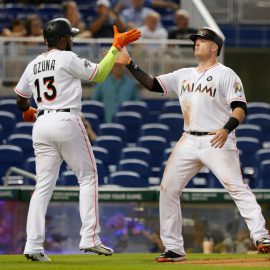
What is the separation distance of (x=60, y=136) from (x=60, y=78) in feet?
1.50

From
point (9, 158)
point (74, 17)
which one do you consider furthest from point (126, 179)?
point (74, 17)

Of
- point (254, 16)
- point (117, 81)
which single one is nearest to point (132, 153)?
point (117, 81)

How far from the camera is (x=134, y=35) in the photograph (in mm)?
9742

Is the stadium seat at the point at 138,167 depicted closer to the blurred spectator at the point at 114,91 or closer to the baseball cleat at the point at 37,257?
the blurred spectator at the point at 114,91

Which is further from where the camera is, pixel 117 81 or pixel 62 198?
pixel 117 81

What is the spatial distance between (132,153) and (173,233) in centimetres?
636

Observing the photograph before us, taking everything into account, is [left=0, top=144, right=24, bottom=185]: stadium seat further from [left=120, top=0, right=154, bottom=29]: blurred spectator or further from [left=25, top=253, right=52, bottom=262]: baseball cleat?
[left=25, top=253, right=52, bottom=262]: baseball cleat

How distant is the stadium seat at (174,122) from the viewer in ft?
56.3

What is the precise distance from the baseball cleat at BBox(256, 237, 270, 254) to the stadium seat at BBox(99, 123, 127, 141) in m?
7.60

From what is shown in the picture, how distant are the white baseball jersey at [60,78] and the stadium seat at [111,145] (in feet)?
22.1

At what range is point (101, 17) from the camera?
19469 millimetres

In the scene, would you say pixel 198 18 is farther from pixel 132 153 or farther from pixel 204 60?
pixel 204 60

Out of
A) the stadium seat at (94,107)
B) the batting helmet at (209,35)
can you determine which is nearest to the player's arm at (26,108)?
A: the batting helmet at (209,35)

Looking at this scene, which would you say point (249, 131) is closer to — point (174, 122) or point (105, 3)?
point (174, 122)
